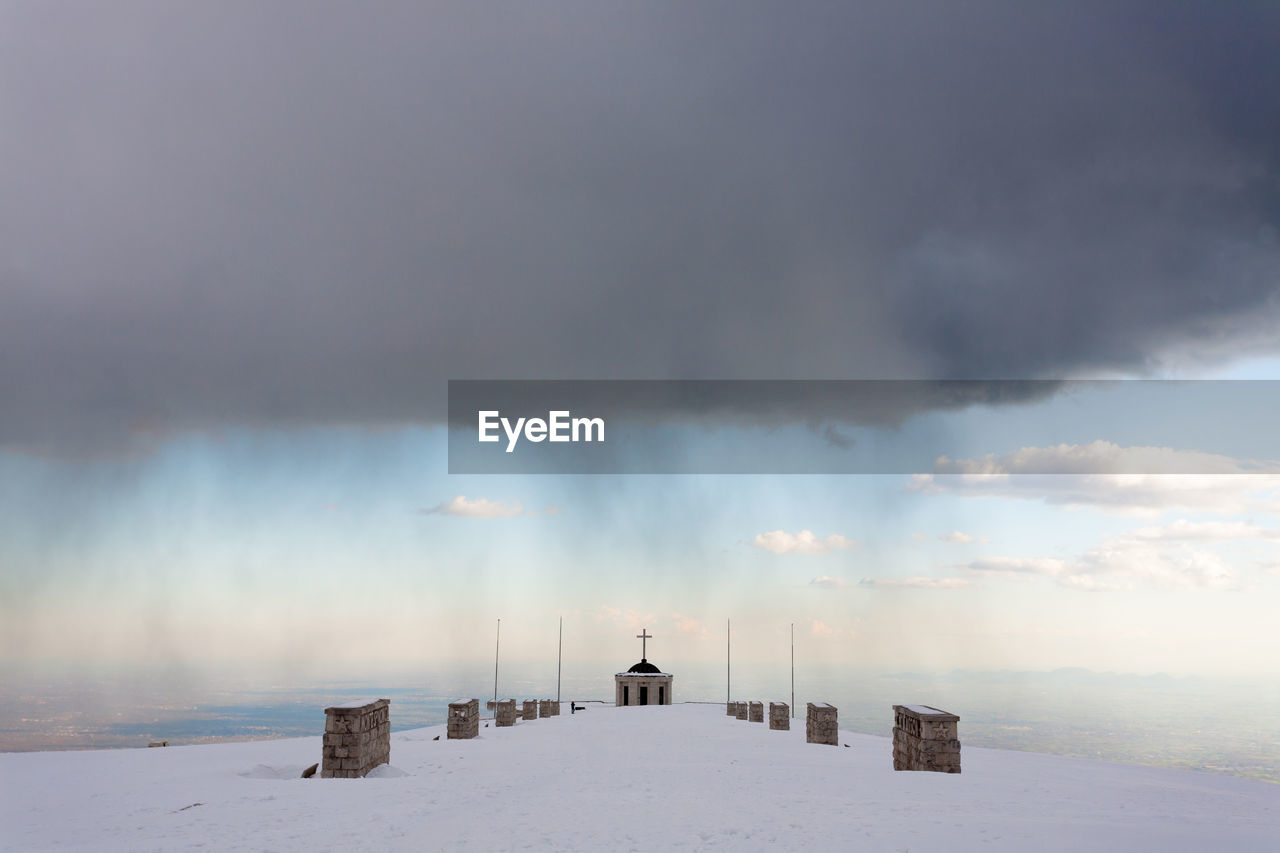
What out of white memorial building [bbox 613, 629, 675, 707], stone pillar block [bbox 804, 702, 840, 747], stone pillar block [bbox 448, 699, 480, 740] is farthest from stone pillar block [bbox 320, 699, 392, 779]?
white memorial building [bbox 613, 629, 675, 707]

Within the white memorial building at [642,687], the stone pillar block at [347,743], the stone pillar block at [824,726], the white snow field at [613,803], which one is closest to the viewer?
the white snow field at [613,803]

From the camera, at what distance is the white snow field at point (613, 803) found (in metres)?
9.95

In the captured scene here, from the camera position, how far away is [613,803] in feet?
41.1

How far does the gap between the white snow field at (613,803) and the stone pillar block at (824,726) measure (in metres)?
3.37

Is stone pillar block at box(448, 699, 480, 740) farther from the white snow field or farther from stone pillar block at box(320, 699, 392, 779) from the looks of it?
stone pillar block at box(320, 699, 392, 779)

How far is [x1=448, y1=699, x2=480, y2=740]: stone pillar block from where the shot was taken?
23938mm

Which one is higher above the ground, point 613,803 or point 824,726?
point 613,803

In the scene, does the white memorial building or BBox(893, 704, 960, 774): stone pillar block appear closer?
BBox(893, 704, 960, 774): stone pillar block

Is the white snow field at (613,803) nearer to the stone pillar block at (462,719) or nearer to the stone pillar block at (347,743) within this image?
the stone pillar block at (347,743)

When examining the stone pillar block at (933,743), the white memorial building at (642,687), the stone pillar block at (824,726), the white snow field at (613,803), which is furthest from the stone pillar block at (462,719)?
the white memorial building at (642,687)

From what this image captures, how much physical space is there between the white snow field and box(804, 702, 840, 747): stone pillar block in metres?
3.37

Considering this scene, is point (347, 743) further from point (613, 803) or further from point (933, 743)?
point (933, 743)

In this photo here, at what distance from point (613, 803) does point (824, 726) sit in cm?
1278

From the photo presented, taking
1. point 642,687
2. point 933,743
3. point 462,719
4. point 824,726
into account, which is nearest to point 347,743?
point 462,719
